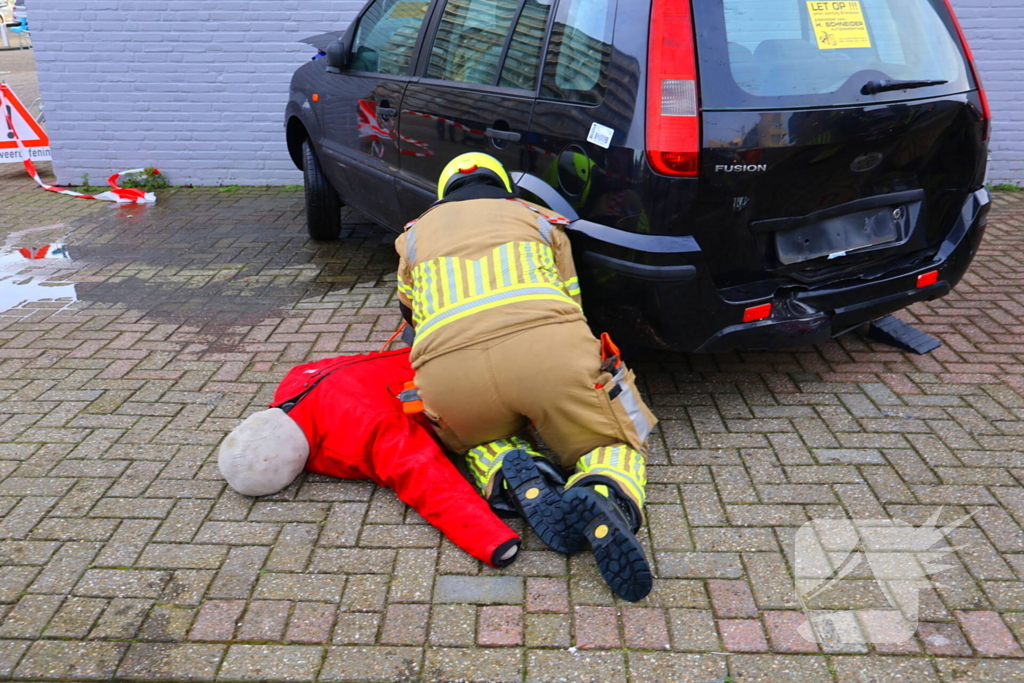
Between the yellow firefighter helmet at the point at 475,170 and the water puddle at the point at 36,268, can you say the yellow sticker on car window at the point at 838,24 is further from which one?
the water puddle at the point at 36,268

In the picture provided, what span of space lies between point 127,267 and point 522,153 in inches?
130

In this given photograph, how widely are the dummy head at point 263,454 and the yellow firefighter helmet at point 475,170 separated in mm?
1099

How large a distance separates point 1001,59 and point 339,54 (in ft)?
17.4

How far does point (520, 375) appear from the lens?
2.80m

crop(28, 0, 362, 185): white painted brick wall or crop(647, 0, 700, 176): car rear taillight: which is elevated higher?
crop(647, 0, 700, 176): car rear taillight

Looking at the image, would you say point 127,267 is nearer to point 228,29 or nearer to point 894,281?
point 228,29

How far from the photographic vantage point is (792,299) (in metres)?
3.33

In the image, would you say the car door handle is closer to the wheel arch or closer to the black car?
the black car

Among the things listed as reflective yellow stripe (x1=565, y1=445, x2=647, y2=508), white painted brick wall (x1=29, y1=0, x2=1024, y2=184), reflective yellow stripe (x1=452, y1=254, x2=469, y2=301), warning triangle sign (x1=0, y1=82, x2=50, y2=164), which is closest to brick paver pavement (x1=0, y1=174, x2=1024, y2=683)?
reflective yellow stripe (x1=565, y1=445, x2=647, y2=508)

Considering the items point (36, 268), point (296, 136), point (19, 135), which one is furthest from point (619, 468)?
point (19, 135)

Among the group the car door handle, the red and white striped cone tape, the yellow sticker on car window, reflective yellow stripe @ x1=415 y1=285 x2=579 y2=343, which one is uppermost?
the yellow sticker on car window

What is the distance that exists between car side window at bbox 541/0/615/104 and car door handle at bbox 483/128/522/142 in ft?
0.69

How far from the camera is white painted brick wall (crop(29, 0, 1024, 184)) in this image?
23.6ft

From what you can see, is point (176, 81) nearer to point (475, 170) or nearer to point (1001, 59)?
point (475, 170)
